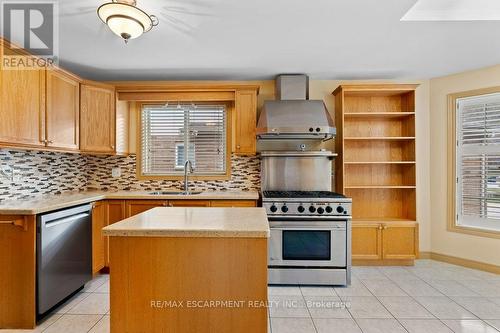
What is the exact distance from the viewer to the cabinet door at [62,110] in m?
2.57

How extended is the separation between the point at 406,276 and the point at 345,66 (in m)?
2.53

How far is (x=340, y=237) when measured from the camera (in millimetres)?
2803

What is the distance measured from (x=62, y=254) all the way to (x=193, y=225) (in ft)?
5.23

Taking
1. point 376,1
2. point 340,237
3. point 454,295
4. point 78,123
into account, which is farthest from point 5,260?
point 454,295

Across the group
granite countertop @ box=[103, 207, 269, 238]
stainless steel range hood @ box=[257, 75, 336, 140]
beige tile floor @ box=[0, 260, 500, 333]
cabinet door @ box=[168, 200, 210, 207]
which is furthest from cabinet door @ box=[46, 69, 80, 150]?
stainless steel range hood @ box=[257, 75, 336, 140]

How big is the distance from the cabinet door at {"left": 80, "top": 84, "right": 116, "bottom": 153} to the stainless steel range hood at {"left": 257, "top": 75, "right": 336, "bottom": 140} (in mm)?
1828

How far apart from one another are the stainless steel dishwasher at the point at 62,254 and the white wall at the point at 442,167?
419 centimetres

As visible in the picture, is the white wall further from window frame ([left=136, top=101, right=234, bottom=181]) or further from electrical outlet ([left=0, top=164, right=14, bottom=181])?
electrical outlet ([left=0, top=164, right=14, bottom=181])

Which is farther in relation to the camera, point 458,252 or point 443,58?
point 458,252

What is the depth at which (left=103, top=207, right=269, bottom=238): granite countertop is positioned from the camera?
137cm

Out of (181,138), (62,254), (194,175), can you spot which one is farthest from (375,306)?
(181,138)

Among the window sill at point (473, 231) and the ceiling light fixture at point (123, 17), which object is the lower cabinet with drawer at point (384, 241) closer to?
the window sill at point (473, 231)

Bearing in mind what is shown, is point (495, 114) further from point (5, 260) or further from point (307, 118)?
point (5, 260)

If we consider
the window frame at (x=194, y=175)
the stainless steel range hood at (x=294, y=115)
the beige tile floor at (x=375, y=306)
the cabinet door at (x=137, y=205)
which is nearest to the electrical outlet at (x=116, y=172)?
the window frame at (x=194, y=175)
